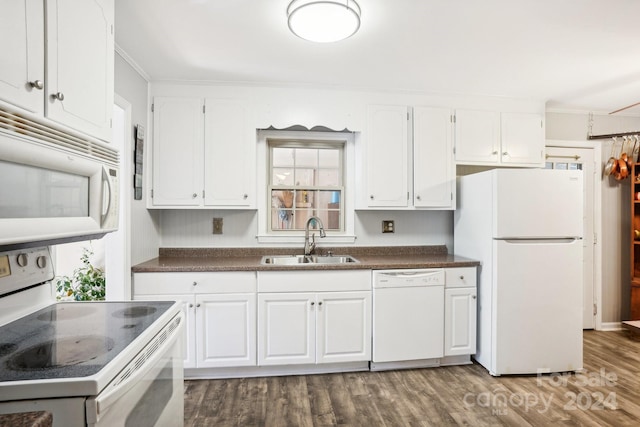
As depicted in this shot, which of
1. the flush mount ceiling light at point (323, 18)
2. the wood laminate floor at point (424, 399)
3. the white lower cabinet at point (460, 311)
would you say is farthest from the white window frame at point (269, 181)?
the flush mount ceiling light at point (323, 18)

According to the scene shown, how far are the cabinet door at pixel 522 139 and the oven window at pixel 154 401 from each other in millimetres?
3074

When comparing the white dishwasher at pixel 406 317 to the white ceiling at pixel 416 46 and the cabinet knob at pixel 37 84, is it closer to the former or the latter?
the white ceiling at pixel 416 46

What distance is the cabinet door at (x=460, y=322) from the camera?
262cm

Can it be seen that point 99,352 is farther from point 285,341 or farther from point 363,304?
point 363,304

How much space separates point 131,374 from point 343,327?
1.74 metres

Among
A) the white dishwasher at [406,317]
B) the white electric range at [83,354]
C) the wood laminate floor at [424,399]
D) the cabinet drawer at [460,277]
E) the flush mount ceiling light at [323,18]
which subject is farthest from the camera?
the cabinet drawer at [460,277]

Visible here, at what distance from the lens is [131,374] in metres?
0.98

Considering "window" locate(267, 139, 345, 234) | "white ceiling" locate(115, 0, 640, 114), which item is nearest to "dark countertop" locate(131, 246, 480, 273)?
"window" locate(267, 139, 345, 234)

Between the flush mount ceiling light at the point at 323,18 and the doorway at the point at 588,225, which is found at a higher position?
the flush mount ceiling light at the point at 323,18

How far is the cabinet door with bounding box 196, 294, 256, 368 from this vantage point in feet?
7.84

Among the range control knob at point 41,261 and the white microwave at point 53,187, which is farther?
the range control knob at point 41,261

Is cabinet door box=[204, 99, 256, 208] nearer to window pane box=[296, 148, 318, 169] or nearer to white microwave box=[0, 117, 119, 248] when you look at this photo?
window pane box=[296, 148, 318, 169]

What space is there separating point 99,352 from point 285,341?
1.61 metres

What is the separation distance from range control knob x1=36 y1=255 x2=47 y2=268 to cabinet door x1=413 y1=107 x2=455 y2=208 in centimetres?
255
